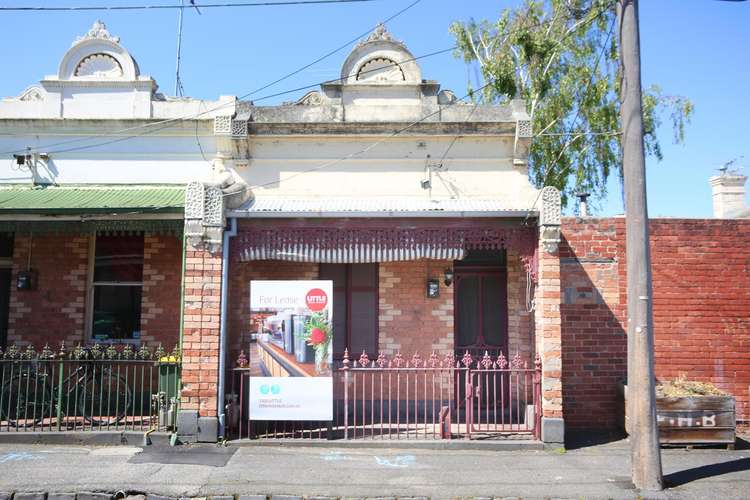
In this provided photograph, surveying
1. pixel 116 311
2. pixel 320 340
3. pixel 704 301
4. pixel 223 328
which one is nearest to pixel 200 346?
pixel 223 328

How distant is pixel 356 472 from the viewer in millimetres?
6609

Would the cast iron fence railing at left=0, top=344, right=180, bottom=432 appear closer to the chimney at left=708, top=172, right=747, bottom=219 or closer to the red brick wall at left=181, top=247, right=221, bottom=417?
the red brick wall at left=181, top=247, right=221, bottom=417

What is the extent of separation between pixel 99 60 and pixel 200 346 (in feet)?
20.4

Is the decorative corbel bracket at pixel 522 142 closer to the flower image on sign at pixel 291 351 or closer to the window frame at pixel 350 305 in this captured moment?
the window frame at pixel 350 305

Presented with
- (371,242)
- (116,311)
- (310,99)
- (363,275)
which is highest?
(310,99)

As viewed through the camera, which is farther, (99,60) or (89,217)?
(99,60)

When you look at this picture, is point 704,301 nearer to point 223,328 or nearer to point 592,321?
point 592,321

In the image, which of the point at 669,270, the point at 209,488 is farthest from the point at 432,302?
the point at 209,488

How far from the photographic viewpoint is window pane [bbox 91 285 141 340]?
998 cm

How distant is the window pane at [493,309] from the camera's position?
975 cm

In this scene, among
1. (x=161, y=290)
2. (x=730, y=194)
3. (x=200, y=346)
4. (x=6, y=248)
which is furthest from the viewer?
(x=730, y=194)

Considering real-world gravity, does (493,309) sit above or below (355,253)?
below

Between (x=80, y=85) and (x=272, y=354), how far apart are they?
21.2 ft

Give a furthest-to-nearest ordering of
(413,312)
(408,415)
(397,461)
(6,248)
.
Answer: (6,248) < (413,312) < (408,415) < (397,461)
